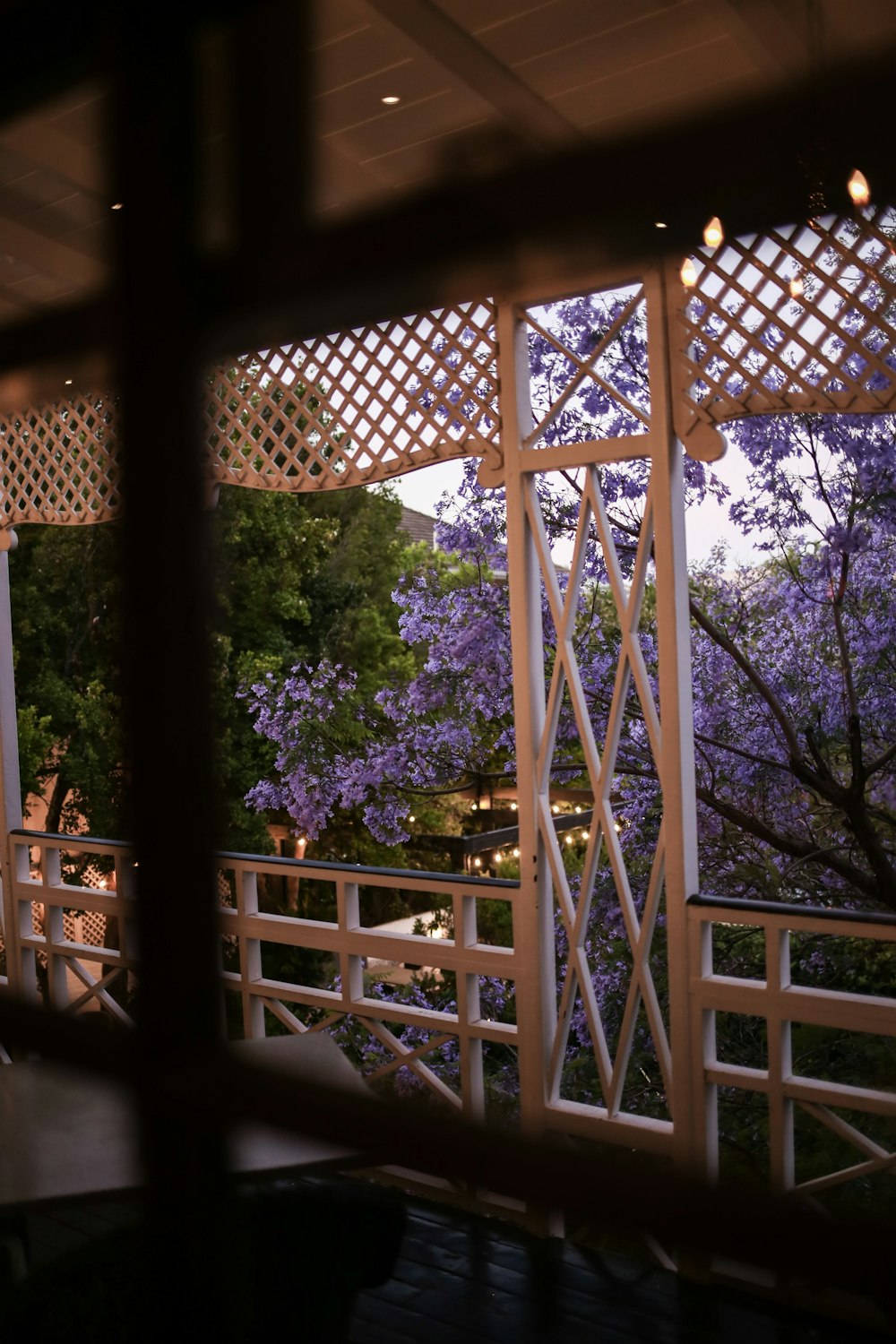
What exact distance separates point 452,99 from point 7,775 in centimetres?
308

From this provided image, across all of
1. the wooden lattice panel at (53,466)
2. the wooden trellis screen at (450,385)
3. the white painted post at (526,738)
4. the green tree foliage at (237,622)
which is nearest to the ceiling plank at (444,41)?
the wooden trellis screen at (450,385)

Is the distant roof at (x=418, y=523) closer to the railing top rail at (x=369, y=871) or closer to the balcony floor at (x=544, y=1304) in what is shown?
the railing top rail at (x=369, y=871)

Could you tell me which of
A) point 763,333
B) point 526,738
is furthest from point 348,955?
point 763,333

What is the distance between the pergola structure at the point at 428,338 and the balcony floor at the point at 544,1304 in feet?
0.95

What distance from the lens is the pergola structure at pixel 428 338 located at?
378 millimetres

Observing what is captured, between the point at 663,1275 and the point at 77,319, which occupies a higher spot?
the point at 77,319

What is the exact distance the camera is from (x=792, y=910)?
2490 mm

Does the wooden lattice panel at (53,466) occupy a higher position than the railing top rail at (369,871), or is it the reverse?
the wooden lattice panel at (53,466)

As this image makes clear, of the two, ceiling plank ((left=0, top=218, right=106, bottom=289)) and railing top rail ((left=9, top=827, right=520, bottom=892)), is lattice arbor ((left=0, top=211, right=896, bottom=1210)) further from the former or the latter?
ceiling plank ((left=0, top=218, right=106, bottom=289))

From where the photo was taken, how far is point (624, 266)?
366 mm

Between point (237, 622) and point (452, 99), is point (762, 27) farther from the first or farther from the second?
point (237, 622)

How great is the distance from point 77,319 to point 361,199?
0.13m

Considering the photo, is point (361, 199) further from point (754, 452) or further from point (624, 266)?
point (754, 452)

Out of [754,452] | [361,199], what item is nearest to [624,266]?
[361,199]
